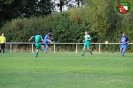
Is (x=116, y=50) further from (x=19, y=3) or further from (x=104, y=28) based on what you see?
(x=19, y=3)

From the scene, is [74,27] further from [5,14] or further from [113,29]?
[5,14]

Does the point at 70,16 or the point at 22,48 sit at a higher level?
the point at 70,16

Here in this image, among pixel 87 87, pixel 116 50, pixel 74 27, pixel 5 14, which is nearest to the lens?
pixel 87 87

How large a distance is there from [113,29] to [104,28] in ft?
3.98

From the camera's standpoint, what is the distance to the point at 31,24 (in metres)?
55.8

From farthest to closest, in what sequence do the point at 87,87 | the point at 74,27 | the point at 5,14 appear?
the point at 5,14 → the point at 74,27 → the point at 87,87

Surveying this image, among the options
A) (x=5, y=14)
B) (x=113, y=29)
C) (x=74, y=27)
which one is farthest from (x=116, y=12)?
→ (x=5, y=14)

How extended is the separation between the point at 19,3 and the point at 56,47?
46.6 feet

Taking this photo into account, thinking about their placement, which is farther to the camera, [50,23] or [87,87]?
[50,23]

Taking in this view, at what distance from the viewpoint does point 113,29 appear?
50.8m

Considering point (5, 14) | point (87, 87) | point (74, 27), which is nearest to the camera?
point (87, 87)

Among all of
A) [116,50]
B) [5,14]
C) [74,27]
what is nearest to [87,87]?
[116,50]

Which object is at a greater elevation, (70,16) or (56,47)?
(70,16)

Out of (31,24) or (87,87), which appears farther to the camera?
(31,24)
